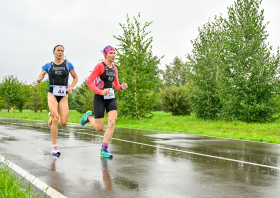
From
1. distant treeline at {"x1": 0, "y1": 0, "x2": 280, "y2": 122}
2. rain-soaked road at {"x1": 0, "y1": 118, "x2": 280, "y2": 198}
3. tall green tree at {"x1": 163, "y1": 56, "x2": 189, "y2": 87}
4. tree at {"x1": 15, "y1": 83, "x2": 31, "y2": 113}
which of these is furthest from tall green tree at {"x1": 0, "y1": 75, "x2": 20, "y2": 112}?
rain-soaked road at {"x1": 0, "y1": 118, "x2": 280, "y2": 198}

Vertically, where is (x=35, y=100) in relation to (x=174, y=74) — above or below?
below

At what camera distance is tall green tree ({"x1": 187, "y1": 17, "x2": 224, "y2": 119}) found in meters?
20.6

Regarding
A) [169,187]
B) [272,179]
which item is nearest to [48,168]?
[169,187]

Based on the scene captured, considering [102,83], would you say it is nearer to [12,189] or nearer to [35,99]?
[12,189]

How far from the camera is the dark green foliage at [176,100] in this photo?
29.7m

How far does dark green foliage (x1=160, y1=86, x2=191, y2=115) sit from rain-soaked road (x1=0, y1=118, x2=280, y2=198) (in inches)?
843

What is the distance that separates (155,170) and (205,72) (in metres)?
16.4

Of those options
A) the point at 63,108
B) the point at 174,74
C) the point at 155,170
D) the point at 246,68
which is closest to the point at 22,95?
the point at 174,74

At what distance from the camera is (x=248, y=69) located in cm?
1766

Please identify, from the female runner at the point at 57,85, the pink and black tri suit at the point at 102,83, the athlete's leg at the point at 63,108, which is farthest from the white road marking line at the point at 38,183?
the pink and black tri suit at the point at 102,83

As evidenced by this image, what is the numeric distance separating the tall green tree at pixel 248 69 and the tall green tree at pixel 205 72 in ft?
6.18

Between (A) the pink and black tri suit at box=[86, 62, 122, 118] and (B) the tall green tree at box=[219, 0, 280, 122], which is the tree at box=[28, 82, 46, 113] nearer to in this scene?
(B) the tall green tree at box=[219, 0, 280, 122]

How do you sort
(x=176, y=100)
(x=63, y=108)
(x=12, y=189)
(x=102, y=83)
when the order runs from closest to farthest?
(x=12, y=189), (x=102, y=83), (x=63, y=108), (x=176, y=100)

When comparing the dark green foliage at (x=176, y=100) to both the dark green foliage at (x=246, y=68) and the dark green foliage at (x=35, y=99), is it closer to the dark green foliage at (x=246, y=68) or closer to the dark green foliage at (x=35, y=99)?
the dark green foliage at (x=246, y=68)
